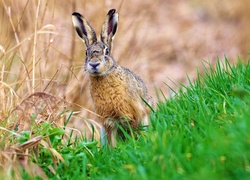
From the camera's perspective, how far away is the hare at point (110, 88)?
22.0ft

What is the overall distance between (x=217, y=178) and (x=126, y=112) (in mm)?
2741

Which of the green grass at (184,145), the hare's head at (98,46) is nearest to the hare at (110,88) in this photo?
the hare's head at (98,46)

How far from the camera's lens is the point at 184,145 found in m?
4.81

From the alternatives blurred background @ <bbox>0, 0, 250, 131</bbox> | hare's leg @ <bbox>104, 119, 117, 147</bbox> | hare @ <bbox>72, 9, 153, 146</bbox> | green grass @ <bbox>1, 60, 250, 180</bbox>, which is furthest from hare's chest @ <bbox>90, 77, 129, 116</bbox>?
blurred background @ <bbox>0, 0, 250, 131</bbox>

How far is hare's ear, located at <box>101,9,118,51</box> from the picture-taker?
23.1 feet

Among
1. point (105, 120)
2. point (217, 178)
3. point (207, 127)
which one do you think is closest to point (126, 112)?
point (105, 120)

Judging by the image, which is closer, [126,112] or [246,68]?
[246,68]

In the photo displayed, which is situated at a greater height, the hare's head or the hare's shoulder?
the hare's head

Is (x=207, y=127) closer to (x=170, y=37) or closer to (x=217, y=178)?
(x=217, y=178)

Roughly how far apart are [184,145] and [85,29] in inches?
99.3

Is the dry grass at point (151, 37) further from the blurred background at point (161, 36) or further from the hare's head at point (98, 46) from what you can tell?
the hare's head at point (98, 46)

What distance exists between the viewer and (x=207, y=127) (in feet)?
16.1

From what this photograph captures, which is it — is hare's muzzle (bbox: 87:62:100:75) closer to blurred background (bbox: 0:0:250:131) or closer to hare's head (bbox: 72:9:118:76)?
hare's head (bbox: 72:9:118:76)

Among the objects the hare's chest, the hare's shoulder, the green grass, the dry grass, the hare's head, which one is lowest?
the green grass
